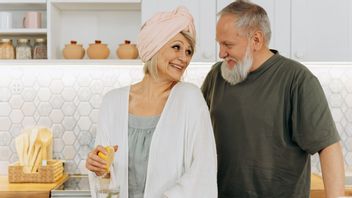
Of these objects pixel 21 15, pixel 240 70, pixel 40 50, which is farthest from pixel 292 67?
pixel 21 15

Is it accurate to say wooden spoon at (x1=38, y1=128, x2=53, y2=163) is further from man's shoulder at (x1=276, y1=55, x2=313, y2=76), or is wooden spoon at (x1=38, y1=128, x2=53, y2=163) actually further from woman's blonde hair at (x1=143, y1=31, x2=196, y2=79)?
man's shoulder at (x1=276, y1=55, x2=313, y2=76)

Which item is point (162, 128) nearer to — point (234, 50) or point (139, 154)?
point (139, 154)

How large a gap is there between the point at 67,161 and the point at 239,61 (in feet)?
5.71

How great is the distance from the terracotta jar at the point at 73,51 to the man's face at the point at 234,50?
1244mm

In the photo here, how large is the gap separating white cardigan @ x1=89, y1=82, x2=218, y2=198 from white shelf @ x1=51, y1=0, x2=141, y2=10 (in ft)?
4.67

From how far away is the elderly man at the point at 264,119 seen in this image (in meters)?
2.04

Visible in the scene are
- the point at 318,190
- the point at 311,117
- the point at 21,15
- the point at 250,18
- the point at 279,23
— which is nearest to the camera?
the point at 311,117

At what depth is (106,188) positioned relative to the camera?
170 centimetres

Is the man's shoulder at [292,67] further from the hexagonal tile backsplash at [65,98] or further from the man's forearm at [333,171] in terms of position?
the hexagonal tile backsplash at [65,98]

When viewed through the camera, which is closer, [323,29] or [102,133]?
[102,133]

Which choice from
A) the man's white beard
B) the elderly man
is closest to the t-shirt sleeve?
the elderly man

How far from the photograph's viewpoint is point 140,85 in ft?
6.59

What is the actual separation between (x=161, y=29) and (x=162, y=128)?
1.20ft

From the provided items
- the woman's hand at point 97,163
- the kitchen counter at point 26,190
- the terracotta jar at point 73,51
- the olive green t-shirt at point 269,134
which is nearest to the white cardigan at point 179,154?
the woman's hand at point 97,163
